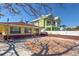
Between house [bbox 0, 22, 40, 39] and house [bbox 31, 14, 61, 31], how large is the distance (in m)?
0.08

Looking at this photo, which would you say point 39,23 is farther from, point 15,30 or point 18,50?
point 18,50

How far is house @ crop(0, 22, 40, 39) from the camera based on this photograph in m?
4.30

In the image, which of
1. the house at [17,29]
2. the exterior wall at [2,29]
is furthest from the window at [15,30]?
the exterior wall at [2,29]

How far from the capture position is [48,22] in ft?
14.4

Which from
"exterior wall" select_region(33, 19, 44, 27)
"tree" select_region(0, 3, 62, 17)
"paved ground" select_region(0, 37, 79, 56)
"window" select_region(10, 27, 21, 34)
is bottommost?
"paved ground" select_region(0, 37, 79, 56)

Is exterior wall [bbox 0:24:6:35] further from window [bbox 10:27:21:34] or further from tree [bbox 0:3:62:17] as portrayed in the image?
tree [bbox 0:3:62:17]

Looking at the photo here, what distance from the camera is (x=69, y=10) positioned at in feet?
14.1

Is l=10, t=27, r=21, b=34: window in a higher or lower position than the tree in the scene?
lower

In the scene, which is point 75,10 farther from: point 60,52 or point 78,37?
point 60,52

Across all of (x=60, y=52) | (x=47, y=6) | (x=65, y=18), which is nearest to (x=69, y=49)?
(x=60, y=52)

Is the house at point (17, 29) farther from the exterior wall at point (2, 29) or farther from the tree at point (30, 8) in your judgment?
the tree at point (30, 8)

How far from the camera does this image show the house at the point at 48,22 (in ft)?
14.2

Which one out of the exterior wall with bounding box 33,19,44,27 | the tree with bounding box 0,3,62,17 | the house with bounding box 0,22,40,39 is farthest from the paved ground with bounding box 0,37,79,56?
the tree with bounding box 0,3,62,17

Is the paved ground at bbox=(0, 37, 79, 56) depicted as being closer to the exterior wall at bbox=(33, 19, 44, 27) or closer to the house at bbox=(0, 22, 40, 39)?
the house at bbox=(0, 22, 40, 39)
